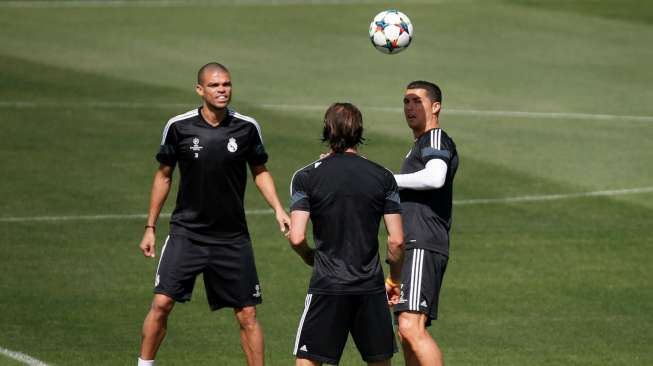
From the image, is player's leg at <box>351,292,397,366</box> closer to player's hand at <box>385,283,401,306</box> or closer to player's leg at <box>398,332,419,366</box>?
player's hand at <box>385,283,401,306</box>

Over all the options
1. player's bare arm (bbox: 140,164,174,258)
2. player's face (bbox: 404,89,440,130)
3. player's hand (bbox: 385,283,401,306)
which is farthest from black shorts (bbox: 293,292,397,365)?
player's bare arm (bbox: 140,164,174,258)

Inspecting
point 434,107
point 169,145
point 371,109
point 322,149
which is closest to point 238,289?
point 169,145

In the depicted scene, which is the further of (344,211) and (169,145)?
(169,145)

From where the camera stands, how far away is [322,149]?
21.9 meters

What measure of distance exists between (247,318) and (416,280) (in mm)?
1553

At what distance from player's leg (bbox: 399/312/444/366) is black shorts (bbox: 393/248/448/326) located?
66mm

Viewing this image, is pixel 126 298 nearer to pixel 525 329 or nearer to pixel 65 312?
pixel 65 312

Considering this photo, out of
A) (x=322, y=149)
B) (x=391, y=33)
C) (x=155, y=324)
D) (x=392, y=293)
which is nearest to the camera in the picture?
(x=392, y=293)

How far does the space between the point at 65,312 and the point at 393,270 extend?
5.21 m

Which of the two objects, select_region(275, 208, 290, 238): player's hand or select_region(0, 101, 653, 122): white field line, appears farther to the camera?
select_region(0, 101, 653, 122): white field line

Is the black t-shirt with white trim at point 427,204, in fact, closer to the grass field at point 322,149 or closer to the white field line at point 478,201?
the grass field at point 322,149

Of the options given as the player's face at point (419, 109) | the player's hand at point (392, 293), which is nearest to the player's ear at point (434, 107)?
the player's face at point (419, 109)

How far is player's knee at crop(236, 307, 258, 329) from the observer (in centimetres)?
1100

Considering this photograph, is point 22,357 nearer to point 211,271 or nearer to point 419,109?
point 211,271
